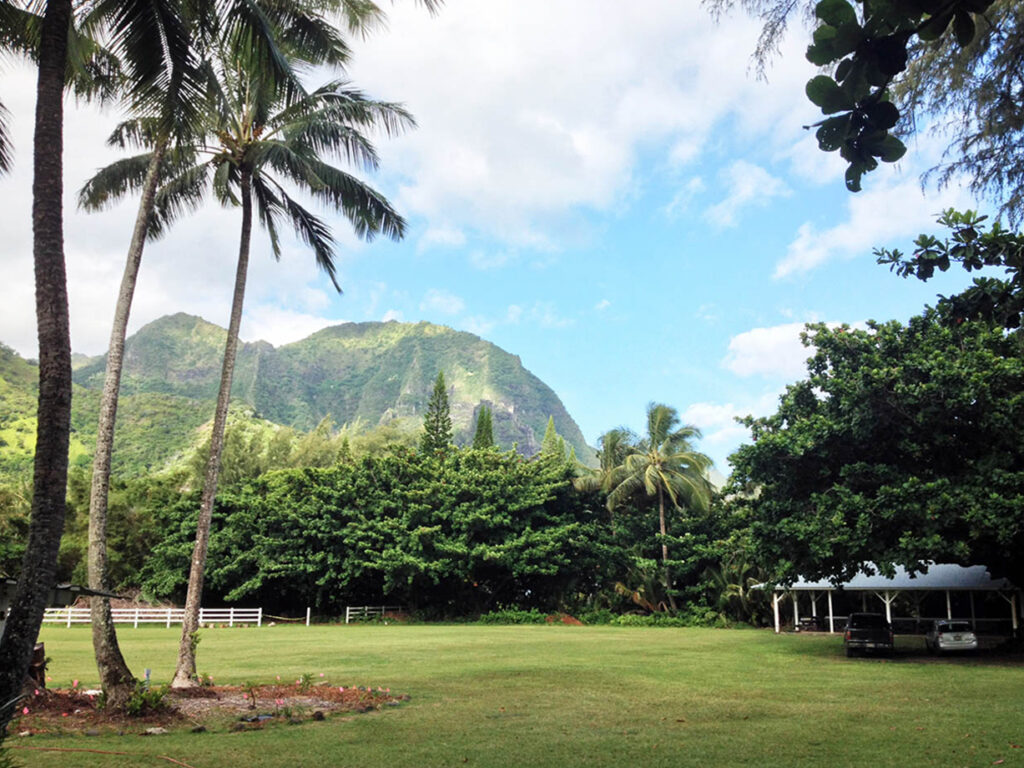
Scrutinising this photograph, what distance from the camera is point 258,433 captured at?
55.4 metres

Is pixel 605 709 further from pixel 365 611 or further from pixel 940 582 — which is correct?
pixel 365 611

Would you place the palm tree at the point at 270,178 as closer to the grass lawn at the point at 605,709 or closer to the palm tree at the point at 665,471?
the grass lawn at the point at 605,709

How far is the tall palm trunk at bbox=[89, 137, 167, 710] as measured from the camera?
10164 mm

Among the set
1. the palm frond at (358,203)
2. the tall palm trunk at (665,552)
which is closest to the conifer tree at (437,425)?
the tall palm trunk at (665,552)

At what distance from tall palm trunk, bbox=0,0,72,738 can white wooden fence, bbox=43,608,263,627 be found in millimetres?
29090

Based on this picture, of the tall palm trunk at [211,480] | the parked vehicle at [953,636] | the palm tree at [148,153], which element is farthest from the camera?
the parked vehicle at [953,636]

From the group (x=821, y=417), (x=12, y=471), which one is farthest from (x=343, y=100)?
(x=12, y=471)

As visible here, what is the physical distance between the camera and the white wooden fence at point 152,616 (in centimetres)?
3328

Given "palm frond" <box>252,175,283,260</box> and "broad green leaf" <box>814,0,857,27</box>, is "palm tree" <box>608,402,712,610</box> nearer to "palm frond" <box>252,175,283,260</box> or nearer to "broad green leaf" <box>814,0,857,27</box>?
"palm frond" <box>252,175,283,260</box>

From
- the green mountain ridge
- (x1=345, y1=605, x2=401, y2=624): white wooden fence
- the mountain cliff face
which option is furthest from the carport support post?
the mountain cliff face

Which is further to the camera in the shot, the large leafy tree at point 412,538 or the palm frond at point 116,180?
the large leafy tree at point 412,538

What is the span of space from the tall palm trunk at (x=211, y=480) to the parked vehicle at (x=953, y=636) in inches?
741

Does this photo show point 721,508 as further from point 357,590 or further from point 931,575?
point 357,590

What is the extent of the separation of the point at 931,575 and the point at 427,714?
949 inches
